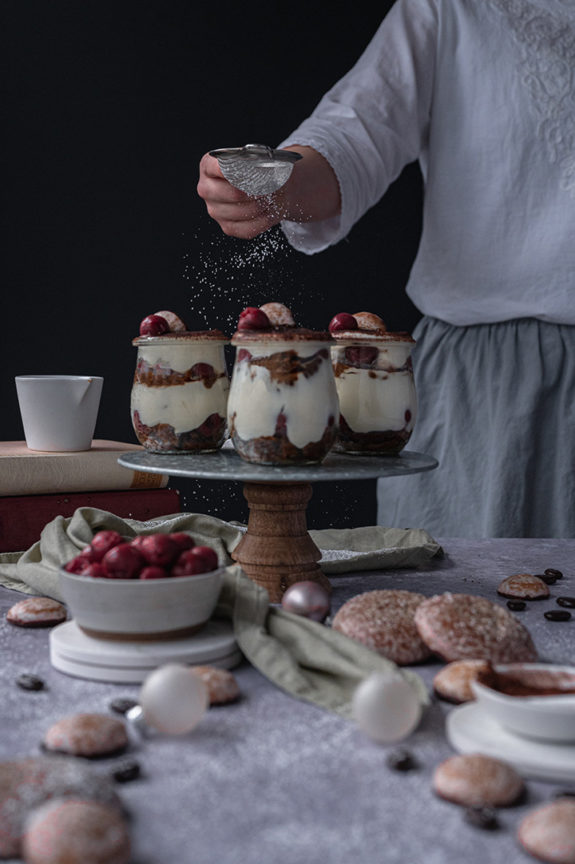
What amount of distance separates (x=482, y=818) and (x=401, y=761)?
0.26ft

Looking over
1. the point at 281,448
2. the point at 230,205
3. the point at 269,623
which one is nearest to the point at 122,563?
the point at 269,623

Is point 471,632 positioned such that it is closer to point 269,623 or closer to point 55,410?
point 269,623

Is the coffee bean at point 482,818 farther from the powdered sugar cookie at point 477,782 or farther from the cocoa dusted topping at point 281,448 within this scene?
the cocoa dusted topping at point 281,448

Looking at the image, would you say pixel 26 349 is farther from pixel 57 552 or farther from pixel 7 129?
pixel 57 552

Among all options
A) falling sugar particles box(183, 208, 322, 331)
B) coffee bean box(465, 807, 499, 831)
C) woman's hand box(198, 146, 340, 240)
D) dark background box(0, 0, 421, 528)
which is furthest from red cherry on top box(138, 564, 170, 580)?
falling sugar particles box(183, 208, 322, 331)

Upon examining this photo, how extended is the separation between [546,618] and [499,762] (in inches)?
16.4

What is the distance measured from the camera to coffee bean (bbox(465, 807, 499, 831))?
0.52 metres

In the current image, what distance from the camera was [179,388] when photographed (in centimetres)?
106

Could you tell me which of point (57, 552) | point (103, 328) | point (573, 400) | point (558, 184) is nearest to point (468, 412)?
point (573, 400)

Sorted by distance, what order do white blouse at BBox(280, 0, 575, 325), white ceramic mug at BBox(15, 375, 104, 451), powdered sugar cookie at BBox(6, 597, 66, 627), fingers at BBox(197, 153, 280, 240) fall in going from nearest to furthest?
1. powdered sugar cookie at BBox(6, 597, 66, 627)
2. white ceramic mug at BBox(15, 375, 104, 451)
3. fingers at BBox(197, 153, 280, 240)
4. white blouse at BBox(280, 0, 575, 325)

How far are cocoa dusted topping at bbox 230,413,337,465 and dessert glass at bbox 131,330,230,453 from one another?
10 centimetres

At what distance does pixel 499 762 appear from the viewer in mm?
561

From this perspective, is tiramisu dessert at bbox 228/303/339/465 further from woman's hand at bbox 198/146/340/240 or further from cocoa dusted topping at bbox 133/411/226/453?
woman's hand at bbox 198/146/340/240

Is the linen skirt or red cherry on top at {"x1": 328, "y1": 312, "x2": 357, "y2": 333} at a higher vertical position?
red cherry on top at {"x1": 328, "y1": 312, "x2": 357, "y2": 333}
